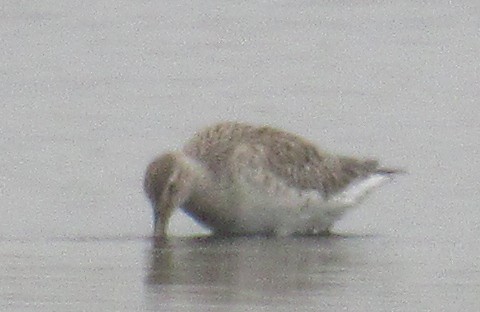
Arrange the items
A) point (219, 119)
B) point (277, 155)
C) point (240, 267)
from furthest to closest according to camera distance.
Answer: point (219, 119) → point (277, 155) → point (240, 267)

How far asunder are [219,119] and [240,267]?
16.8 feet

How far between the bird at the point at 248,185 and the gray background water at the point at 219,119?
191mm

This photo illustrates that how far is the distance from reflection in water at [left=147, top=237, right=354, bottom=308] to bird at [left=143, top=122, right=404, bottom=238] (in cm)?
16

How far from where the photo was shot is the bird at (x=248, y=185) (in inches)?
611

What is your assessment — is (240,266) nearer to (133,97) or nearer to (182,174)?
(182,174)

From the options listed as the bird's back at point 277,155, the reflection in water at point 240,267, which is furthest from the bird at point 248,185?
the reflection in water at point 240,267

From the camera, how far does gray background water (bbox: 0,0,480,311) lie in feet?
43.9

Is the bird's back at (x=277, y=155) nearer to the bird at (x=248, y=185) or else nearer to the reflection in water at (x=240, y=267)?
the bird at (x=248, y=185)

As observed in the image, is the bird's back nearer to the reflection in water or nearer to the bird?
the bird

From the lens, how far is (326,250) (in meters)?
15.1

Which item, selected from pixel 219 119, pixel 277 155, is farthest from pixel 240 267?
pixel 219 119

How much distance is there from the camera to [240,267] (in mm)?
14266

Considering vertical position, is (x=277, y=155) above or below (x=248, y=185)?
above

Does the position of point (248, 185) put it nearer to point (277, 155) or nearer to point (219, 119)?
point (277, 155)
